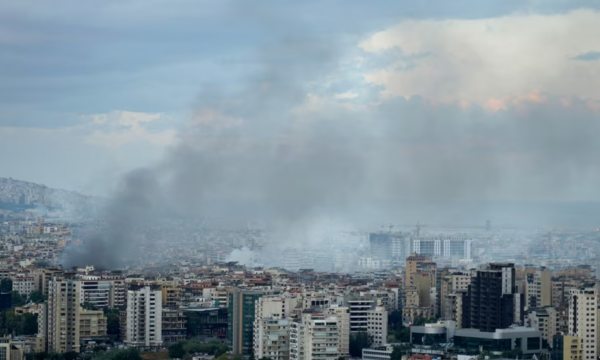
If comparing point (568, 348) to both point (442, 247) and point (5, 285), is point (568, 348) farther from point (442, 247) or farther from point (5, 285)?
point (442, 247)

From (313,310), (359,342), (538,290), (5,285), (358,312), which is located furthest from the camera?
(5,285)

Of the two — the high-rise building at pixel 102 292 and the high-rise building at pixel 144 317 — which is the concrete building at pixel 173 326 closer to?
the high-rise building at pixel 144 317

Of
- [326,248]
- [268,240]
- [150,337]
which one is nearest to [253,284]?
[150,337]

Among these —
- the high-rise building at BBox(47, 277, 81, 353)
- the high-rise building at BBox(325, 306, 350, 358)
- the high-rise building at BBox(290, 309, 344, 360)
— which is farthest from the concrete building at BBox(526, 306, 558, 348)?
the high-rise building at BBox(47, 277, 81, 353)

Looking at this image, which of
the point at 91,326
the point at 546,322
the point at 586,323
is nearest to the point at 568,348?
the point at 586,323

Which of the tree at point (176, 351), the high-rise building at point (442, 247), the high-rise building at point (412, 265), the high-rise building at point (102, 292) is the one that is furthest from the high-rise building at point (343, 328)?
the high-rise building at point (442, 247)
